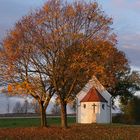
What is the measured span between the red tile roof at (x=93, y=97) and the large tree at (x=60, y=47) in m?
26.4

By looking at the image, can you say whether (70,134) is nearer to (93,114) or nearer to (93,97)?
(93,114)

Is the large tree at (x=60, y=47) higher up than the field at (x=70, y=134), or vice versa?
the large tree at (x=60, y=47)

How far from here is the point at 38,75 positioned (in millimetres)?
55219

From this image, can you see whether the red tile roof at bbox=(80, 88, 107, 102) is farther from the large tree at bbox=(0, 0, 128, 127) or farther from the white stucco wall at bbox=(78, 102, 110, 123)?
the large tree at bbox=(0, 0, 128, 127)

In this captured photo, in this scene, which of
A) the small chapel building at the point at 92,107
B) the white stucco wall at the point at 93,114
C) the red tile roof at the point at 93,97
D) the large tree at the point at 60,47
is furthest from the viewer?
the red tile roof at the point at 93,97

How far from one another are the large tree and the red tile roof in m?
26.4

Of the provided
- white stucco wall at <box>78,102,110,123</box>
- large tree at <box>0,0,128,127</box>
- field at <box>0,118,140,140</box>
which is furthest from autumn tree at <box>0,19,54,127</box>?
white stucco wall at <box>78,102,110,123</box>

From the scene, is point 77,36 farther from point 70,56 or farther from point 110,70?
point 110,70

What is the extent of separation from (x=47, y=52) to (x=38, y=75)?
11.0 ft

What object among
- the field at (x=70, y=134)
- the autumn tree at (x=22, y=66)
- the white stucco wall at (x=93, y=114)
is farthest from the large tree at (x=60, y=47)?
the white stucco wall at (x=93, y=114)

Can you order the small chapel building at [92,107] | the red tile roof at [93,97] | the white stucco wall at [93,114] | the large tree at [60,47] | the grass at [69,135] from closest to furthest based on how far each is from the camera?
the grass at [69,135] < the large tree at [60,47] < the white stucco wall at [93,114] < the small chapel building at [92,107] < the red tile roof at [93,97]

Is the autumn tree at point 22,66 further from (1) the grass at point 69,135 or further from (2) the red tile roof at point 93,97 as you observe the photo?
(2) the red tile roof at point 93,97

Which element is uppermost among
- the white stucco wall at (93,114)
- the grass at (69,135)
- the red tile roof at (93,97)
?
the red tile roof at (93,97)

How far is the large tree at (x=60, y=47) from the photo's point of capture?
5256cm
